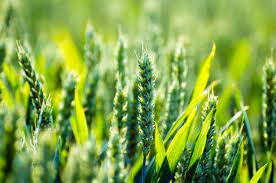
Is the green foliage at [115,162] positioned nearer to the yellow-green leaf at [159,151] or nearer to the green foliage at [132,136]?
the yellow-green leaf at [159,151]

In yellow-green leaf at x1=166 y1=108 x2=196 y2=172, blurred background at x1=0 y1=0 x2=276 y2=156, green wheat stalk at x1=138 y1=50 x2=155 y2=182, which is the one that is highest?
blurred background at x1=0 y1=0 x2=276 y2=156

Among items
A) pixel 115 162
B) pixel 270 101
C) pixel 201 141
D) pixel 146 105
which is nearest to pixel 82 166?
pixel 115 162

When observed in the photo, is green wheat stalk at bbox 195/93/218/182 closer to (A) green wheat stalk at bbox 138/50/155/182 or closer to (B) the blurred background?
(A) green wheat stalk at bbox 138/50/155/182

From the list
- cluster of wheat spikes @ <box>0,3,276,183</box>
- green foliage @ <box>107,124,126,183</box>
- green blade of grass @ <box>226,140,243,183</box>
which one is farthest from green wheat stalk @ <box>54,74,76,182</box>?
green blade of grass @ <box>226,140,243,183</box>

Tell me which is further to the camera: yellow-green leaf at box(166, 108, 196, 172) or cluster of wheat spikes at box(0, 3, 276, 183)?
yellow-green leaf at box(166, 108, 196, 172)

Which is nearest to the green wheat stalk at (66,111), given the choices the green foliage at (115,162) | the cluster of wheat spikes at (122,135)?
the cluster of wheat spikes at (122,135)

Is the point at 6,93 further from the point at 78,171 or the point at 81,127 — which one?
the point at 78,171
